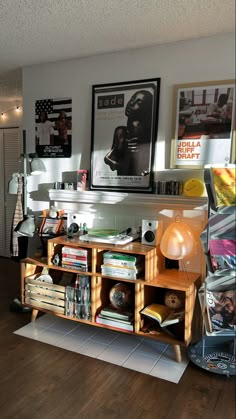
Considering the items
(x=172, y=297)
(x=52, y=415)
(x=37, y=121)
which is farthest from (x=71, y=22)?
(x=52, y=415)

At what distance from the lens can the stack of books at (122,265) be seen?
82.0 inches

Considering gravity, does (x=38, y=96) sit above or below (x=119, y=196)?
above

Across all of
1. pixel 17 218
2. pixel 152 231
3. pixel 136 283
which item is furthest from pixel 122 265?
pixel 17 218

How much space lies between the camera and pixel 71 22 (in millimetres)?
1929

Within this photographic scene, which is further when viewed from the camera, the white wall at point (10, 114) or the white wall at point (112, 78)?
the white wall at point (10, 114)

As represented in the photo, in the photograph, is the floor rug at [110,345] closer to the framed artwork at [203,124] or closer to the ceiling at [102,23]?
the framed artwork at [203,124]

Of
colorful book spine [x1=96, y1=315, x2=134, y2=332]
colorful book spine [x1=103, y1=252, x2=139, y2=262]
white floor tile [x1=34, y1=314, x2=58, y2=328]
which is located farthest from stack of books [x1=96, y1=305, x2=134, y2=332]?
white floor tile [x1=34, y1=314, x2=58, y2=328]

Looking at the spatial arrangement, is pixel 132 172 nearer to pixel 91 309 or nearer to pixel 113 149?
pixel 113 149

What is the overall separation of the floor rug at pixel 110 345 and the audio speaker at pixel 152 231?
0.68m

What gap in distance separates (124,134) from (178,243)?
0.91 metres

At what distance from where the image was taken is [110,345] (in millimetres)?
2193

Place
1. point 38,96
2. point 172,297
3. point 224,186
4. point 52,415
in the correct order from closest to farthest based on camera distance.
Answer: point 52,415
point 224,186
point 172,297
point 38,96

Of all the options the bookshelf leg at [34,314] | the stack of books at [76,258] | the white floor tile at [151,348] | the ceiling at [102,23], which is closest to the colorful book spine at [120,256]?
the stack of books at [76,258]

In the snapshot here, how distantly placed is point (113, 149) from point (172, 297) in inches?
44.1
